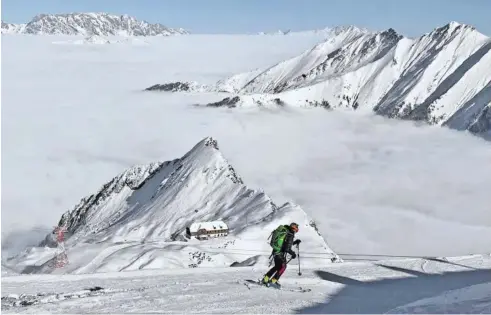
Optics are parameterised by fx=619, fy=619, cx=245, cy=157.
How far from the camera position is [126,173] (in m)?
141

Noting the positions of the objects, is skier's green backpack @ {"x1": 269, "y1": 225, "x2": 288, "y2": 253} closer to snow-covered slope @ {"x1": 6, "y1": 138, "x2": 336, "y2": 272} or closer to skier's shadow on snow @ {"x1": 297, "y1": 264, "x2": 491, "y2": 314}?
skier's shadow on snow @ {"x1": 297, "y1": 264, "x2": 491, "y2": 314}

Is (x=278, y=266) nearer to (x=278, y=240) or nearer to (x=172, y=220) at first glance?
(x=278, y=240)

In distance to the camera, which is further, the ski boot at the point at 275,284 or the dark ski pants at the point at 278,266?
the ski boot at the point at 275,284

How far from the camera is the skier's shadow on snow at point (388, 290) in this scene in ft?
47.2

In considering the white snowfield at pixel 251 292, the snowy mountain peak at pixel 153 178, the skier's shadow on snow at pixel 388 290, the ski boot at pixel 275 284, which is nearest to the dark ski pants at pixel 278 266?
the ski boot at pixel 275 284

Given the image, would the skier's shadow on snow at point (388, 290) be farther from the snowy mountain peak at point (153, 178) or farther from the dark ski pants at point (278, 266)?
the snowy mountain peak at point (153, 178)

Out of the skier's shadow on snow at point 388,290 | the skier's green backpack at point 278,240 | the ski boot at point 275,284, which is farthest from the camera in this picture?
the ski boot at point 275,284

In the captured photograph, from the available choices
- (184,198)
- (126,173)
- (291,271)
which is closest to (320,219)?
(126,173)

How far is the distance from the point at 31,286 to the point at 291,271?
25.6ft

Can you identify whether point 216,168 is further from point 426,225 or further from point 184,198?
point 426,225

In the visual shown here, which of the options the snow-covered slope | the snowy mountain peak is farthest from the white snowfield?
the snowy mountain peak

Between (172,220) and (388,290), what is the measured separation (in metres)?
84.6

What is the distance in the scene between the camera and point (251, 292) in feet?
51.4

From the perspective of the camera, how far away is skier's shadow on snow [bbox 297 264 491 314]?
14.4 m
